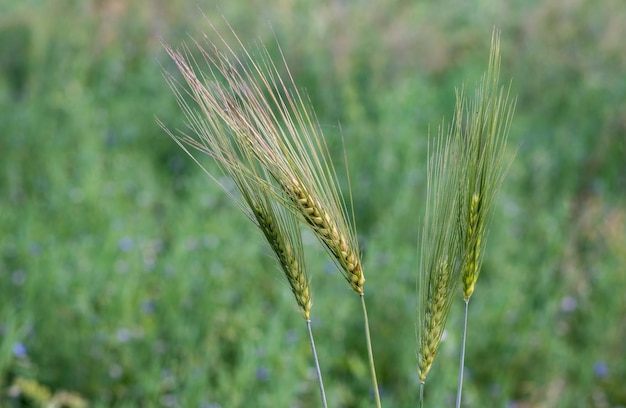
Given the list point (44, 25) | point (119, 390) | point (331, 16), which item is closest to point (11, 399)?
point (119, 390)

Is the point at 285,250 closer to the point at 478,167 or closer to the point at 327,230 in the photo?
the point at 327,230

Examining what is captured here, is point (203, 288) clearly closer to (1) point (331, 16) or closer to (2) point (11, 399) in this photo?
(2) point (11, 399)

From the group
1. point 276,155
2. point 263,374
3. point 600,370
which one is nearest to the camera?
point 276,155

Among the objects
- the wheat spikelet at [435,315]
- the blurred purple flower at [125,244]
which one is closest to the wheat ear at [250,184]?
the wheat spikelet at [435,315]

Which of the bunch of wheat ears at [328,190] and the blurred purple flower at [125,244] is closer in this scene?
the bunch of wheat ears at [328,190]

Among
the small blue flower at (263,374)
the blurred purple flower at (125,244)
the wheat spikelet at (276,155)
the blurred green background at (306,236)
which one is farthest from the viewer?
the blurred purple flower at (125,244)

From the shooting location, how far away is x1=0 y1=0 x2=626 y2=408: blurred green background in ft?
8.20

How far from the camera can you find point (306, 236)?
344 centimetres

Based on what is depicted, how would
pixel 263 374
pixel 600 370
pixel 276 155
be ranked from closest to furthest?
1. pixel 276 155
2. pixel 263 374
3. pixel 600 370

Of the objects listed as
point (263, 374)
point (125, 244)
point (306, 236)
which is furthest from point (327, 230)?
point (306, 236)

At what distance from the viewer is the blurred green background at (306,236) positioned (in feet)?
8.20

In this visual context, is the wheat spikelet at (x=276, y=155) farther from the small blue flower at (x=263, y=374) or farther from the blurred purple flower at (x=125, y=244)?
the blurred purple flower at (x=125, y=244)

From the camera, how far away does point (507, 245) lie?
334 cm

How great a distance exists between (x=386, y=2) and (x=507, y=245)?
3.63m
